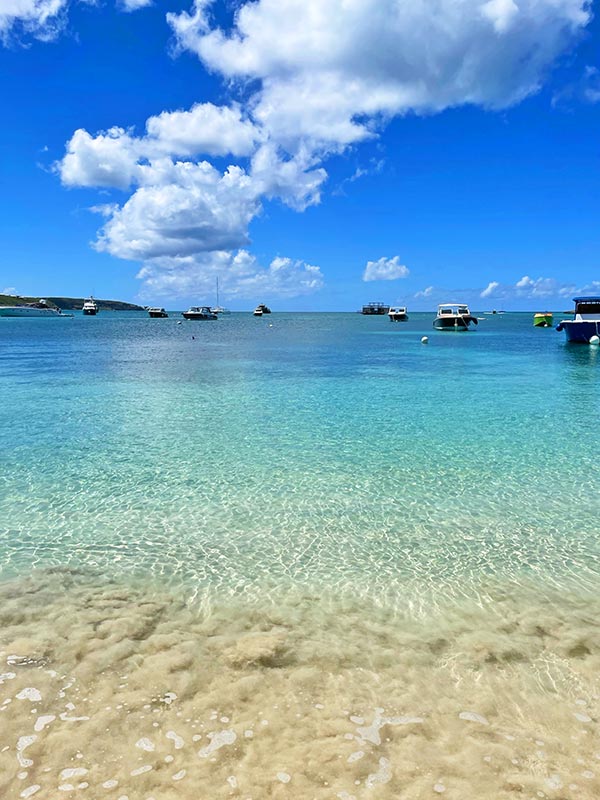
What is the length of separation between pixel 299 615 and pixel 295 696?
1.47m

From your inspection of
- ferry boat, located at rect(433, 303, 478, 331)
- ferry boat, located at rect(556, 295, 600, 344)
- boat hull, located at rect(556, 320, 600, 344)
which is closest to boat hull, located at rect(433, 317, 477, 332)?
ferry boat, located at rect(433, 303, 478, 331)

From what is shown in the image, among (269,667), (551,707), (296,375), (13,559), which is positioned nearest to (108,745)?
(269,667)

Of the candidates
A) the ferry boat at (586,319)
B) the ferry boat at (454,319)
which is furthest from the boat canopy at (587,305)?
the ferry boat at (454,319)

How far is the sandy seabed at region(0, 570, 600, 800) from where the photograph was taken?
3.78 meters

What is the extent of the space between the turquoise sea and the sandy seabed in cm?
2

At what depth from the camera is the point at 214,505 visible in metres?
9.77

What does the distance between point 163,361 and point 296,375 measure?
13759 millimetres

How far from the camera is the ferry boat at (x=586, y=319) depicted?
158ft

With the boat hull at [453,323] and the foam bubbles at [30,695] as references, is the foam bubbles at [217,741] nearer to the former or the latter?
the foam bubbles at [30,695]

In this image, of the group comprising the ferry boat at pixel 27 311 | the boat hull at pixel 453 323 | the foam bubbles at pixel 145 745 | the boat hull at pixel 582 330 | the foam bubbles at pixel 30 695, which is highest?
the ferry boat at pixel 27 311

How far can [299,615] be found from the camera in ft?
20.2

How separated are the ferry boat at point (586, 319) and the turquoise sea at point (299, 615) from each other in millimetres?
39246

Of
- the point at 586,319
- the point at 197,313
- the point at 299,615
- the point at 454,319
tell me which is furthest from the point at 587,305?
the point at 197,313

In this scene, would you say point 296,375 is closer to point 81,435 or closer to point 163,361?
point 163,361
